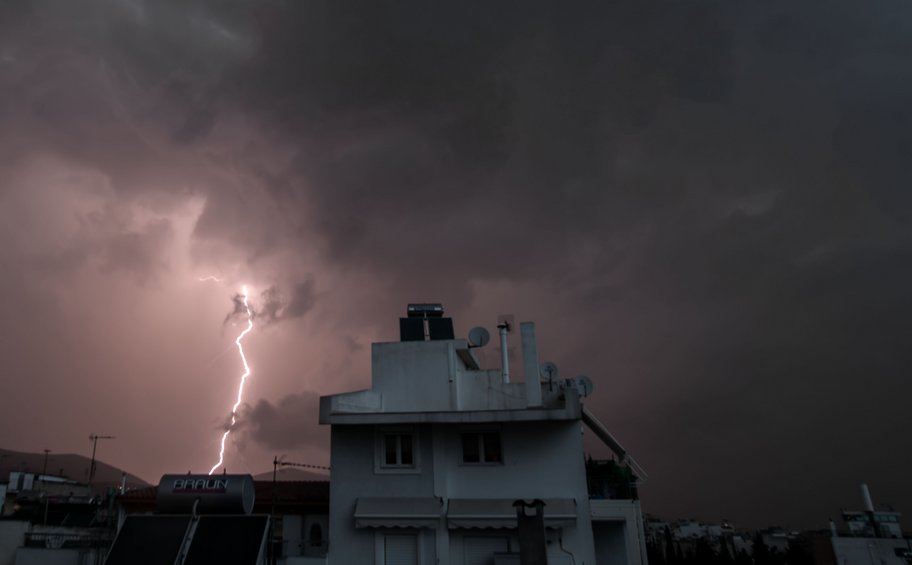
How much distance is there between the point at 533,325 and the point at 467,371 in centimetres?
378

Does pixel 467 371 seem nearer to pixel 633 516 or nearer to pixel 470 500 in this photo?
pixel 470 500

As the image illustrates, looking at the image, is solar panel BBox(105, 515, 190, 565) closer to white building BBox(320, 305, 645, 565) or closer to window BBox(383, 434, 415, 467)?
white building BBox(320, 305, 645, 565)

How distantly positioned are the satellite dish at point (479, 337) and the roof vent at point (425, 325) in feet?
2.48

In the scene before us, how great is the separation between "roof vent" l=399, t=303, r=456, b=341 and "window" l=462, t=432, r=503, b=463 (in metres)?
4.86

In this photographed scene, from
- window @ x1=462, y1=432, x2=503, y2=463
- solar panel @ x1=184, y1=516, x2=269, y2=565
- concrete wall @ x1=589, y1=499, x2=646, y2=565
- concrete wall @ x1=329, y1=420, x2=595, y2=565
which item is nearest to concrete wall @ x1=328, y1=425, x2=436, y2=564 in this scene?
concrete wall @ x1=329, y1=420, x2=595, y2=565

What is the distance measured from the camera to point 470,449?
1978 centimetres

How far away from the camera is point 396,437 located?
19922mm

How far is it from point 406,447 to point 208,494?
22.0 ft

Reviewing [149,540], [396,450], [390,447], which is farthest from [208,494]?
[396,450]

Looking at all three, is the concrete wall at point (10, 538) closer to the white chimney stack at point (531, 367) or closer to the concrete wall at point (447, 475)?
the concrete wall at point (447, 475)

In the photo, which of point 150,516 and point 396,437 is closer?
point 150,516

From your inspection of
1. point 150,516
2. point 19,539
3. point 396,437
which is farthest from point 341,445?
point 19,539

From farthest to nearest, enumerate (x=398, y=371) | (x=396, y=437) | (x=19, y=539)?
1. (x=398, y=371)
2. (x=396, y=437)
3. (x=19, y=539)

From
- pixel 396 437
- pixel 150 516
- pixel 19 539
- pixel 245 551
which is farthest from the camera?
pixel 396 437
